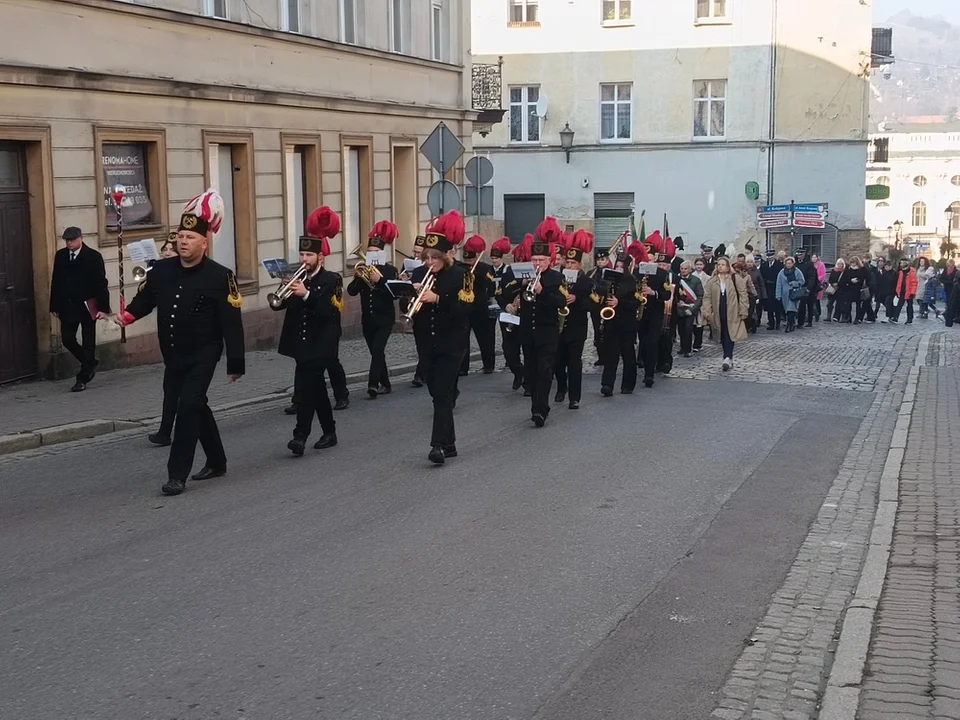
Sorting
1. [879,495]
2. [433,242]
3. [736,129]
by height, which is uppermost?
[736,129]

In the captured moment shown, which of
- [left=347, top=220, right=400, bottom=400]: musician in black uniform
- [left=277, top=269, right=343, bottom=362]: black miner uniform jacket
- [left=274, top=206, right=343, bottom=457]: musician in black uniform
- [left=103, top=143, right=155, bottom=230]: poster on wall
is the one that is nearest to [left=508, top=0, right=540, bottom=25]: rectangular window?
[left=103, top=143, right=155, bottom=230]: poster on wall

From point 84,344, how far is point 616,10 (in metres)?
32.6

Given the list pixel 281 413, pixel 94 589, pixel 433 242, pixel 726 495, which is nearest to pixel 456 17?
pixel 281 413

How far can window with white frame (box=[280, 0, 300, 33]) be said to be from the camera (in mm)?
21188

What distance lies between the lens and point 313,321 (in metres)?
11.6

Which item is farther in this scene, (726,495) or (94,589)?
(726,495)

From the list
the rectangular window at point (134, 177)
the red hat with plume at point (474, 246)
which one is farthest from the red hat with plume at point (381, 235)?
the rectangular window at point (134, 177)

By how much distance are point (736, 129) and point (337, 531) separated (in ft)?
→ 122

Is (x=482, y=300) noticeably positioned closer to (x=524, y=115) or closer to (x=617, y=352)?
(x=617, y=352)

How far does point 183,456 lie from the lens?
9.65 meters

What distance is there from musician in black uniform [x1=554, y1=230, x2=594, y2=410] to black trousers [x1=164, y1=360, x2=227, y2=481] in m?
5.23

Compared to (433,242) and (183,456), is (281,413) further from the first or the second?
(183,456)

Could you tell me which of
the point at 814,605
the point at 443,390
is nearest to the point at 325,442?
the point at 443,390

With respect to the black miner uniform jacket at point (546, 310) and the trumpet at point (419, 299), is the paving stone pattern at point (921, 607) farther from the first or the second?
the trumpet at point (419, 299)
